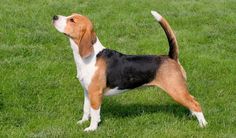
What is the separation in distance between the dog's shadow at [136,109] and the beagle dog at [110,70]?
26.2 inches

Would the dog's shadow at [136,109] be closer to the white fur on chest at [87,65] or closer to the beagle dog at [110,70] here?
the beagle dog at [110,70]

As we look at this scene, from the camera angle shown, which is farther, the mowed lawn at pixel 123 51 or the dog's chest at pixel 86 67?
the mowed lawn at pixel 123 51

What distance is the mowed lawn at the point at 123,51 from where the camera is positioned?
7.34m

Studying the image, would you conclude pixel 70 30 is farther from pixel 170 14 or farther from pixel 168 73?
pixel 170 14

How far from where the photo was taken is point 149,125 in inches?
293

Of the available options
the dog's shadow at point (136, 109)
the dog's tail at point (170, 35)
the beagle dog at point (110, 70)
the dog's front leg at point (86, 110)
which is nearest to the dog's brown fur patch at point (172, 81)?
the beagle dog at point (110, 70)

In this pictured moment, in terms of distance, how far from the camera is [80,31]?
269 inches

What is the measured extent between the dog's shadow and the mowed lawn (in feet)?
0.05

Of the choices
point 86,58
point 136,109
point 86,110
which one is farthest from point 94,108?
point 136,109

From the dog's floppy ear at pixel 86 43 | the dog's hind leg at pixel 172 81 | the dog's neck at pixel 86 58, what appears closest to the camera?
the dog's floppy ear at pixel 86 43

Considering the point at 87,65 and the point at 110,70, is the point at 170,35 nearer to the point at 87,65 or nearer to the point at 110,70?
the point at 110,70

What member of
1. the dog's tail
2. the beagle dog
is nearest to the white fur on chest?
the beagle dog

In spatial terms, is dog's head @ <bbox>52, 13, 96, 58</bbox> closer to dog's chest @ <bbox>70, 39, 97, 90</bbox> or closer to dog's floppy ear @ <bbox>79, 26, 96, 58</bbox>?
dog's floppy ear @ <bbox>79, 26, 96, 58</bbox>

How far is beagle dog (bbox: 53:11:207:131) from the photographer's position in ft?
22.5
